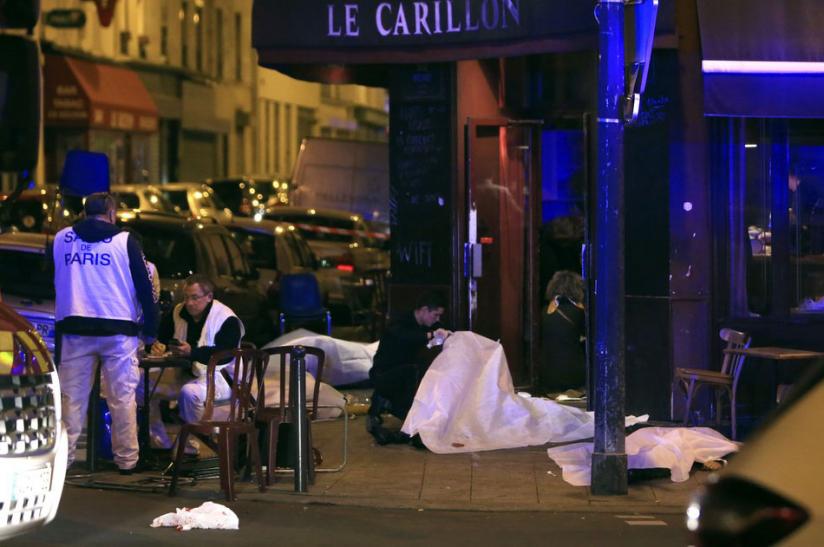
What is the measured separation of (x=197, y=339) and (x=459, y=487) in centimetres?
225

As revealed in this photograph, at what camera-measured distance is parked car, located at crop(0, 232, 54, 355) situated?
1310 cm

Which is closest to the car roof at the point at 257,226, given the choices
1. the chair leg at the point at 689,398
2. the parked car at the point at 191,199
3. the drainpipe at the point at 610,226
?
the parked car at the point at 191,199

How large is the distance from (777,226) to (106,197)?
18.2 feet

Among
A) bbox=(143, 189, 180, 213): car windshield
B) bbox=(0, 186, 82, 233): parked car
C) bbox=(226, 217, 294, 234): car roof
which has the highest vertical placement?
bbox=(143, 189, 180, 213): car windshield

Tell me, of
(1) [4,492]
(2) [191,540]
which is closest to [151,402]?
(2) [191,540]

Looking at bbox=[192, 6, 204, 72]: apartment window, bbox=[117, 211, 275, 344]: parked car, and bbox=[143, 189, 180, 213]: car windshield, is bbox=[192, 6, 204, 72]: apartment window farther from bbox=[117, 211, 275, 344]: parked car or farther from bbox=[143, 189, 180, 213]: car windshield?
bbox=[117, 211, 275, 344]: parked car

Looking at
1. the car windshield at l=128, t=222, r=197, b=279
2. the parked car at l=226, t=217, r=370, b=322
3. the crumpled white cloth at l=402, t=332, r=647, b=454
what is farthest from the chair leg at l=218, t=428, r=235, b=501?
the parked car at l=226, t=217, r=370, b=322

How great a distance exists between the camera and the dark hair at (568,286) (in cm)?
1361

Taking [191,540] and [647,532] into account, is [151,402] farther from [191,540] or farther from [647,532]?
[647,532]

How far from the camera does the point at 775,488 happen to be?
3.60 meters

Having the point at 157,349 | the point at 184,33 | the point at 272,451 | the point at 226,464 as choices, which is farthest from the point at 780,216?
the point at 184,33

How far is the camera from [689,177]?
40.2 feet

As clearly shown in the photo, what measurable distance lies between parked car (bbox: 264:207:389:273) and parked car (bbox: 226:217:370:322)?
8.30ft

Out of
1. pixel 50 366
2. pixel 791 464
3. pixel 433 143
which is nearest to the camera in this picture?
pixel 791 464
